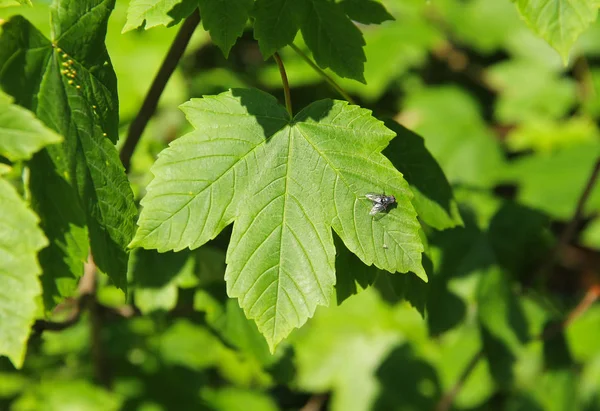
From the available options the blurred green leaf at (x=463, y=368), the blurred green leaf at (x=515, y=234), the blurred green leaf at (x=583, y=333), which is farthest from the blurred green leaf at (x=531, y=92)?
the blurred green leaf at (x=515, y=234)

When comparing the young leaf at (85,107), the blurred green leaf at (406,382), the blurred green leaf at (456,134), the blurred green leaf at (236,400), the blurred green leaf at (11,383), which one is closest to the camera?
the young leaf at (85,107)

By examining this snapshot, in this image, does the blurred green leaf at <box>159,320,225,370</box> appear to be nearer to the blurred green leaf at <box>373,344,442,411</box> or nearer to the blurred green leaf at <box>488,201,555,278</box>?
the blurred green leaf at <box>373,344,442,411</box>

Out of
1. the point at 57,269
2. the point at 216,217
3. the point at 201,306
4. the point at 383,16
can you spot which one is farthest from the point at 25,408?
the point at 383,16

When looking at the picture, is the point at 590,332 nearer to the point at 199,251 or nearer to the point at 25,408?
the point at 199,251

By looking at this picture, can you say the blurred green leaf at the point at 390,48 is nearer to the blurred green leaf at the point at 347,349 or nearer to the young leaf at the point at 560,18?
the blurred green leaf at the point at 347,349

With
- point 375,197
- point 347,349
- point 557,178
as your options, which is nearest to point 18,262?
point 375,197
